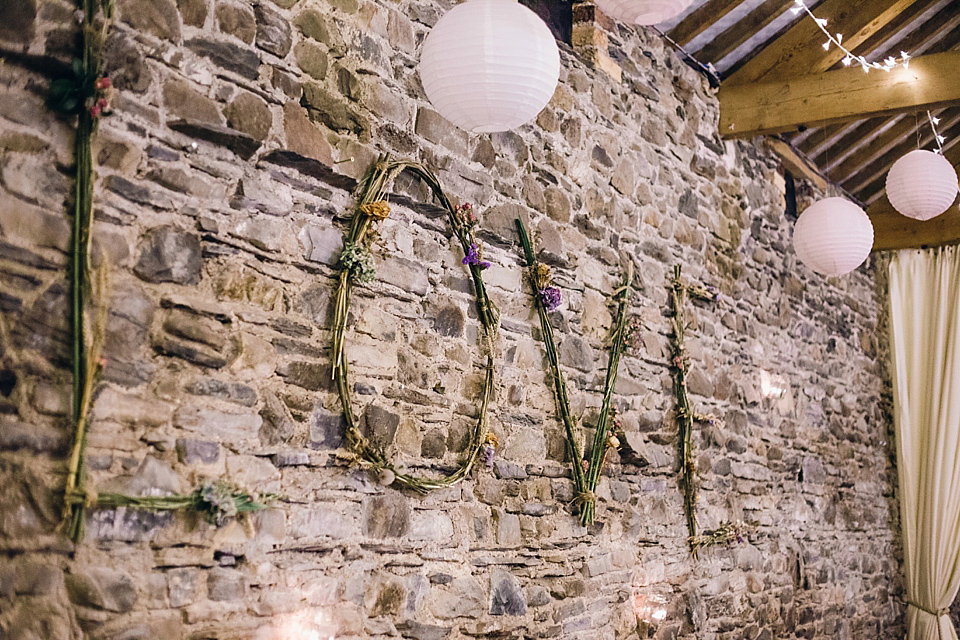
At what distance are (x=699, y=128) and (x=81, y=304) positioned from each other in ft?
12.0

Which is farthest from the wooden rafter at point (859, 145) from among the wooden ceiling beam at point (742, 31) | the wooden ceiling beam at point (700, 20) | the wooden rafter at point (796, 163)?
the wooden ceiling beam at point (700, 20)

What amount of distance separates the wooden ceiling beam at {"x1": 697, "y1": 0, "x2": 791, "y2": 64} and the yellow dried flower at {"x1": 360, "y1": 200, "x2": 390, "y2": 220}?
9.09 ft

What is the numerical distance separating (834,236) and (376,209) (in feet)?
8.48

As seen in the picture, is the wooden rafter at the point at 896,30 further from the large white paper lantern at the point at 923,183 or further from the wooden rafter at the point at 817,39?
the large white paper lantern at the point at 923,183

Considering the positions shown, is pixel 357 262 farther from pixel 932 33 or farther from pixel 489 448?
pixel 932 33

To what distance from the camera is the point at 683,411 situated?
4.26 metres

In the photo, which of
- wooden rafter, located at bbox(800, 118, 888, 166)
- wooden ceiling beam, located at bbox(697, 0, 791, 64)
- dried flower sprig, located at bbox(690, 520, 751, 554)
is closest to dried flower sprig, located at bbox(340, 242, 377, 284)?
dried flower sprig, located at bbox(690, 520, 751, 554)

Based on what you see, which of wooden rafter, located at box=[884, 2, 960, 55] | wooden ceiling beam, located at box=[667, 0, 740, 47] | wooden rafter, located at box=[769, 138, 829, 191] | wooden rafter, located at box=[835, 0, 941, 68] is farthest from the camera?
wooden rafter, located at box=[769, 138, 829, 191]

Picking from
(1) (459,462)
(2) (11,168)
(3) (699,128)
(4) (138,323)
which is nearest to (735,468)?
(3) (699,128)

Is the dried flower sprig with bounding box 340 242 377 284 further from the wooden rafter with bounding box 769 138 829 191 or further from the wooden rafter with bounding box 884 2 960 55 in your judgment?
the wooden rafter with bounding box 884 2 960 55

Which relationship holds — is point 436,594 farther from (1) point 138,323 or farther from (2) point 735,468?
(2) point 735,468

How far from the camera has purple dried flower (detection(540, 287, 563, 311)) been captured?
11.3 ft

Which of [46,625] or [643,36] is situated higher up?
[643,36]

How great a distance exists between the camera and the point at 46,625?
198 centimetres
